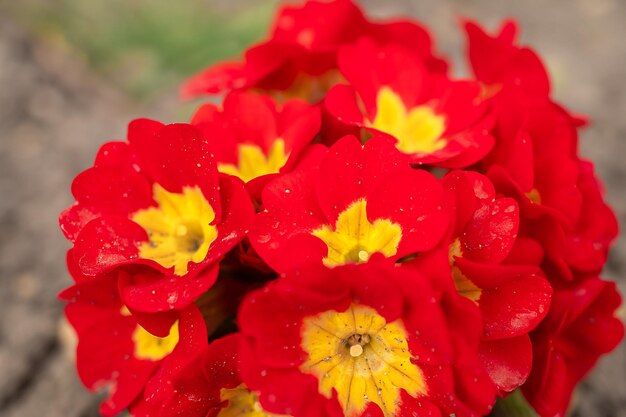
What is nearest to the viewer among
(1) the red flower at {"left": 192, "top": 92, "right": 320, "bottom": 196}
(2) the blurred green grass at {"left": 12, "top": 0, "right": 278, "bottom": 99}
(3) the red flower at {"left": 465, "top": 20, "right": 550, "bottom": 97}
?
(1) the red flower at {"left": 192, "top": 92, "right": 320, "bottom": 196}

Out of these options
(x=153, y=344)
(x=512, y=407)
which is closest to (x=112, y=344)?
(x=153, y=344)

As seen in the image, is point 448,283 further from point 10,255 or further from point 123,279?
point 10,255

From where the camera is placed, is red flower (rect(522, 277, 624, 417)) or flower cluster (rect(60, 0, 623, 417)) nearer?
flower cluster (rect(60, 0, 623, 417))

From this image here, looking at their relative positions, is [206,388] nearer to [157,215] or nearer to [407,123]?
[157,215]

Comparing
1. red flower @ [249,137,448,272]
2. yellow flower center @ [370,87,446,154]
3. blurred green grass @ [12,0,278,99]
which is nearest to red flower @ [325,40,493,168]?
yellow flower center @ [370,87,446,154]

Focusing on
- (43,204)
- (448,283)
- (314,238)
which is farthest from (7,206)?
(448,283)

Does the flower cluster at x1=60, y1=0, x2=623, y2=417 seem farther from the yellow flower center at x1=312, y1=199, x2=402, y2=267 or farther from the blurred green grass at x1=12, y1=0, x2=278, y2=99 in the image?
the blurred green grass at x1=12, y1=0, x2=278, y2=99

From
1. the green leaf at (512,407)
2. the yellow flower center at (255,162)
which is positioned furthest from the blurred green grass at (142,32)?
the green leaf at (512,407)
